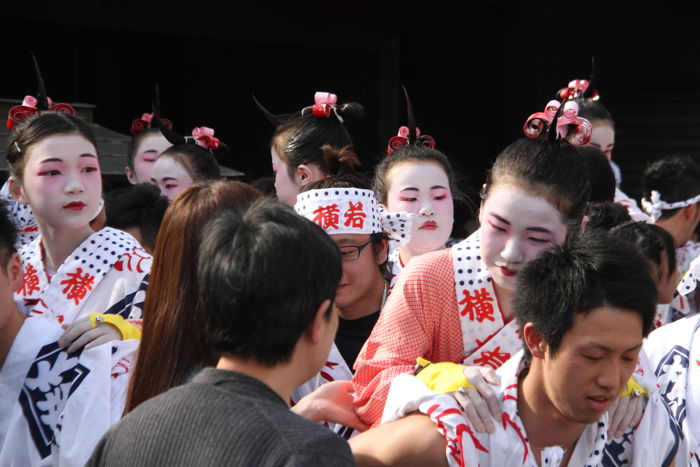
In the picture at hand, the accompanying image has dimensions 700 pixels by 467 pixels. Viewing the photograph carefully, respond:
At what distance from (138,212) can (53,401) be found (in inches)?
59.4

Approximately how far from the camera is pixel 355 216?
271cm

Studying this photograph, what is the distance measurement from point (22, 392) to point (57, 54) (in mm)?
4013

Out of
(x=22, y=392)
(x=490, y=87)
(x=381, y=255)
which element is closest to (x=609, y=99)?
(x=490, y=87)

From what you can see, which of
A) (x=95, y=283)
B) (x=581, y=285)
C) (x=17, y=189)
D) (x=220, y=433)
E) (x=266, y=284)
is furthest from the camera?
(x=17, y=189)

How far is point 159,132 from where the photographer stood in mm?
4484

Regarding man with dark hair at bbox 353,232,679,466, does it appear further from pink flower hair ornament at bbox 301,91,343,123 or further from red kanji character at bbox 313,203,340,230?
pink flower hair ornament at bbox 301,91,343,123

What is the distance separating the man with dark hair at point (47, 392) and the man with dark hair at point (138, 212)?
1.33 meters

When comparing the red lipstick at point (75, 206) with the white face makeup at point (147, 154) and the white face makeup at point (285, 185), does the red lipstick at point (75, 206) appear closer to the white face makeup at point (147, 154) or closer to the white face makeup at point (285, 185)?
the white face makeup at point (285, 185)

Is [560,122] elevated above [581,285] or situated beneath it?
elevated above

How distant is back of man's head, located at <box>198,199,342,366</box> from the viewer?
142 cm

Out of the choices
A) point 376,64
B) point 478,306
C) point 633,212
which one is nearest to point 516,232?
point 478,306

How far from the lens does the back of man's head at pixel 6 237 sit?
2137mm

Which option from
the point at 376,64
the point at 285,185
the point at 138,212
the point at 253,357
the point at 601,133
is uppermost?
the point at 376,64

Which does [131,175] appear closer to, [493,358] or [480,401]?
[493,358]
